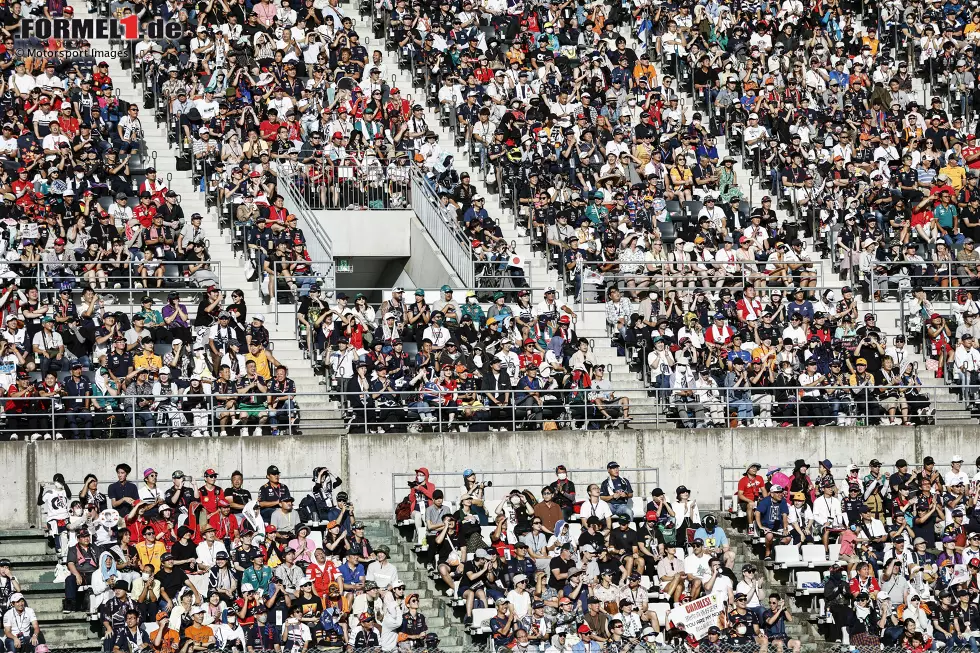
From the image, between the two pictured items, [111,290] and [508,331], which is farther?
[508,331]

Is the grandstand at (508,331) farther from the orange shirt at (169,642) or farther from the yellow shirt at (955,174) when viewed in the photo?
the yellow shirt at (955,174)

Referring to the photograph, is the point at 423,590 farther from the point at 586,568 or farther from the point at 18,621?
the point at 18,621

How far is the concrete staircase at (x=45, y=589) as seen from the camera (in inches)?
960

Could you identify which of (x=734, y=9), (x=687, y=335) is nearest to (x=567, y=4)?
(x=734, y=9)

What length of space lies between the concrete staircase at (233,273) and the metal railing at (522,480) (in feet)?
4.86

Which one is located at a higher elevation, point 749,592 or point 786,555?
point 786,555

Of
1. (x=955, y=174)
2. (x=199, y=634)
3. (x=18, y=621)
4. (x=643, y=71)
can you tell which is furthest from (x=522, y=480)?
(x=955, y=174)

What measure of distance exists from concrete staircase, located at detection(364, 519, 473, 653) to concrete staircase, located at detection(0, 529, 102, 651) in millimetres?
3992

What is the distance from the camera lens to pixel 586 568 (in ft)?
84.8

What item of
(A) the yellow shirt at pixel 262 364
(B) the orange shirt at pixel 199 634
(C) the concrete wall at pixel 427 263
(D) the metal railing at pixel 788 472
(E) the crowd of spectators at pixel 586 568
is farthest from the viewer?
(C) the concrete wall at pixel 427 263

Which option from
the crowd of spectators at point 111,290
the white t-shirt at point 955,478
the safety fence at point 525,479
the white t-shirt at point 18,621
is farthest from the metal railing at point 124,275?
the white t-shirt at point 955,478

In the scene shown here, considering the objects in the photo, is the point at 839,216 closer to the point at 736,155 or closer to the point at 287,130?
the point at 736,155

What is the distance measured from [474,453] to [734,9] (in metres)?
13.7

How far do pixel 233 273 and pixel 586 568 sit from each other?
8.88 m
